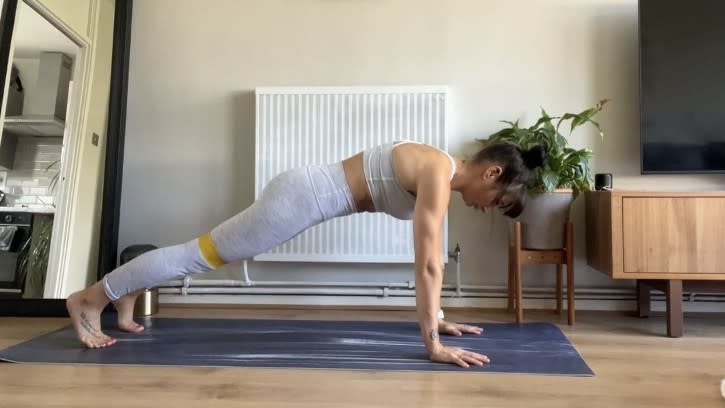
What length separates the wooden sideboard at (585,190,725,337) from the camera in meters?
1.95

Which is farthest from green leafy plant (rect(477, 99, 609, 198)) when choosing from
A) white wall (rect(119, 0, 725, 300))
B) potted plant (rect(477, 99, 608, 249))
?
white wall (rect(119, 0, 725, 300))

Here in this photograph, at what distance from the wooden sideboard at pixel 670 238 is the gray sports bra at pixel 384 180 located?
781 millimetres

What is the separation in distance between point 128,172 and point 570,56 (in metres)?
2.20

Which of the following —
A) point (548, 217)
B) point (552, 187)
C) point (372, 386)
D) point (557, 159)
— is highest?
point (557, 159)

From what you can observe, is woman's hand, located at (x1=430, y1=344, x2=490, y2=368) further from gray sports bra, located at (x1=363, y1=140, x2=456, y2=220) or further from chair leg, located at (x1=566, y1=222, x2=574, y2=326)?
chair leg, located at (x1=566, y1=222, x2=574, y2=326)

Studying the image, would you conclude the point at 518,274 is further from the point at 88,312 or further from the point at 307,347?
the point at 88,312

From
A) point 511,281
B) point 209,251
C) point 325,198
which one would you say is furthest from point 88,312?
point 511,281

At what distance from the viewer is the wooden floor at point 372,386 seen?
126 cm

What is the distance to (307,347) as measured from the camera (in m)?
1.73

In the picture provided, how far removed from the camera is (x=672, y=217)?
6.44 ft

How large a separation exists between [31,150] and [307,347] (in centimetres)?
146

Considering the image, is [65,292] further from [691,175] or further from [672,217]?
[691,175]

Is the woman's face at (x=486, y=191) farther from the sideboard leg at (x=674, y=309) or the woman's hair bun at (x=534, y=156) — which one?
the sideboard leg at (x=674, y=309)

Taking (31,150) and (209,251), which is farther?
(31,150)
